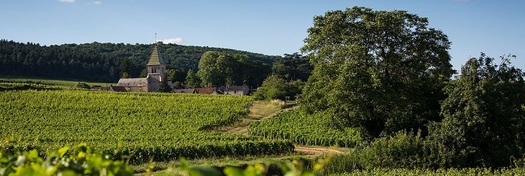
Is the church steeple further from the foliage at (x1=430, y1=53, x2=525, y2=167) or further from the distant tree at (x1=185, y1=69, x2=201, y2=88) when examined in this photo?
the foliage at (x1=430, y1=53, x2=525, y2=167)

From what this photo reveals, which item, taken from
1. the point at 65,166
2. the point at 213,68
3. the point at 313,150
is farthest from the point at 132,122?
the point at 213,68

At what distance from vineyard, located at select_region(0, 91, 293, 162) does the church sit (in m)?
23.5

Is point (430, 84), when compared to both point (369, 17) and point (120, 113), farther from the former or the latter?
point (120, 113)

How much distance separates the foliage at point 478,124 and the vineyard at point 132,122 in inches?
476

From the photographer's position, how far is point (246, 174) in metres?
1.99

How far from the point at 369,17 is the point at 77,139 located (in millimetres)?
19705

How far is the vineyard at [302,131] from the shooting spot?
119ft

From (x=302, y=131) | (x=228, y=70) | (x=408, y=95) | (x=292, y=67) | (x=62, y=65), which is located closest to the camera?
(x=408, y=95)

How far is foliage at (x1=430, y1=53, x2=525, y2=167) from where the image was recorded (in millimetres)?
22406

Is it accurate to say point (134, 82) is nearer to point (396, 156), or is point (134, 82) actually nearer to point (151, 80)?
point (151, 80)

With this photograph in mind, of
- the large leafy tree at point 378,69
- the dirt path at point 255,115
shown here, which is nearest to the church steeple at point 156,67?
the dirt path at point 255,115

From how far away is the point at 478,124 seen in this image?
74.9ft

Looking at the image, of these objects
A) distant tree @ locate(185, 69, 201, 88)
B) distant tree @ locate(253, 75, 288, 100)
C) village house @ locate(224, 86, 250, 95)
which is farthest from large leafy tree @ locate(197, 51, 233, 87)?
distant tree @ locate(253, 75, 288, 100)

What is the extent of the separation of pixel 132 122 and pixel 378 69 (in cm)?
2424
